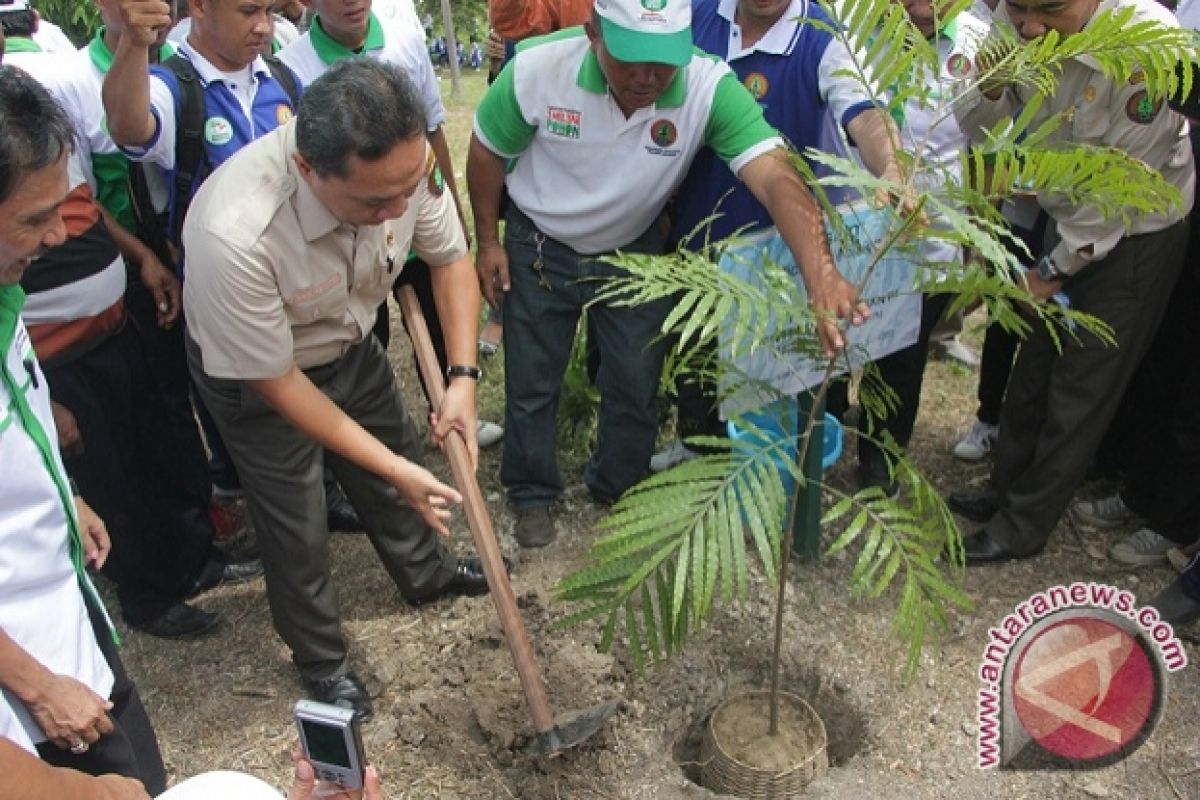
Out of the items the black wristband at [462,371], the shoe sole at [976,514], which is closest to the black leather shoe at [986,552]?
the shoe sole at [976,514]

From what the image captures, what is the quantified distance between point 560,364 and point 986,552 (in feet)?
5.78

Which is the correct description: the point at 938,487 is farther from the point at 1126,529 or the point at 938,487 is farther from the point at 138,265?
the point at 138,265

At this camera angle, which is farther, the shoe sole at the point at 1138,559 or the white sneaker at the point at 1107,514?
the white sneaker at the point at 1107,514

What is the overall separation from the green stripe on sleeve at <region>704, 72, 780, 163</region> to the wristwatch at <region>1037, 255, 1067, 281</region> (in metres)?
1.01

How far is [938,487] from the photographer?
423 centimetres

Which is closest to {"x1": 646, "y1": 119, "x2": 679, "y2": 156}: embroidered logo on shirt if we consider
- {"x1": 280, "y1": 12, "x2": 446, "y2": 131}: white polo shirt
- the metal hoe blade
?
{"x1": 280, "y1": 12, "x2": 446, "y2": 131}: white polo shirt

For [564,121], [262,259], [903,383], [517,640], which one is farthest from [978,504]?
[262,259]

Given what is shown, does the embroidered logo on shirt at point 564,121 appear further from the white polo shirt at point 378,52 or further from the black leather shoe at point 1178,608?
the black leather shoe at point 1178,608

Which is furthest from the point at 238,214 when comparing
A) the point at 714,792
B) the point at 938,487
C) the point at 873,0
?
the point at 938,487

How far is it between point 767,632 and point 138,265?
2.50 m

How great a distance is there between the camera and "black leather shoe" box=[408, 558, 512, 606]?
11.8 feet

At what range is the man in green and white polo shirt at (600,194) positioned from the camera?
9.54ft

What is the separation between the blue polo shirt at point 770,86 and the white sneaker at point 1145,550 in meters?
1.83

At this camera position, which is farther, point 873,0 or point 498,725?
point 498,725
